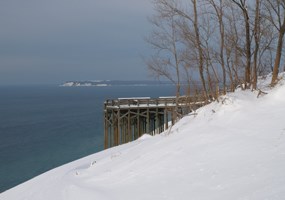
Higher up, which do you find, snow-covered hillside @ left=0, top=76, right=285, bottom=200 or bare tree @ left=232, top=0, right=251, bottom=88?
A: bare tree @ left=232, top=0, right=251, bottom=88

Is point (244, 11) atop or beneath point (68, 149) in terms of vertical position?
atop

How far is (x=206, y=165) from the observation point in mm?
5832

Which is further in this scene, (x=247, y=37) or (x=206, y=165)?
(x=247, y=37)

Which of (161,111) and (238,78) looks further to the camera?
(161,111)

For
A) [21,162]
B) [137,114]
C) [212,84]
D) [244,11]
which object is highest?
[244,11]

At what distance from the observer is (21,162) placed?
30531 millimetres

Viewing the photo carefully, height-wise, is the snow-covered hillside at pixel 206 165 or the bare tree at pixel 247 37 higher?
the bare tree at pixel 247 37

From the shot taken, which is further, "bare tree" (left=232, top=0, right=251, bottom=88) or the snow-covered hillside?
"bare tree" (left=232, top=0, right=251, bottom=88)

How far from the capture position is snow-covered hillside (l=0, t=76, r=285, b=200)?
493cm

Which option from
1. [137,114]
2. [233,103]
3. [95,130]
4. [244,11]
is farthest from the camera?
[95,130]

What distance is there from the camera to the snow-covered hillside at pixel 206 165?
4926mm

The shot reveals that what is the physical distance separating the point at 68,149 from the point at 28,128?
18.4 m

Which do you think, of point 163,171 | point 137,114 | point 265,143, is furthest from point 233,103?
point 137,114

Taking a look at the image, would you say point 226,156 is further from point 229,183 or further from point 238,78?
point 238,78
